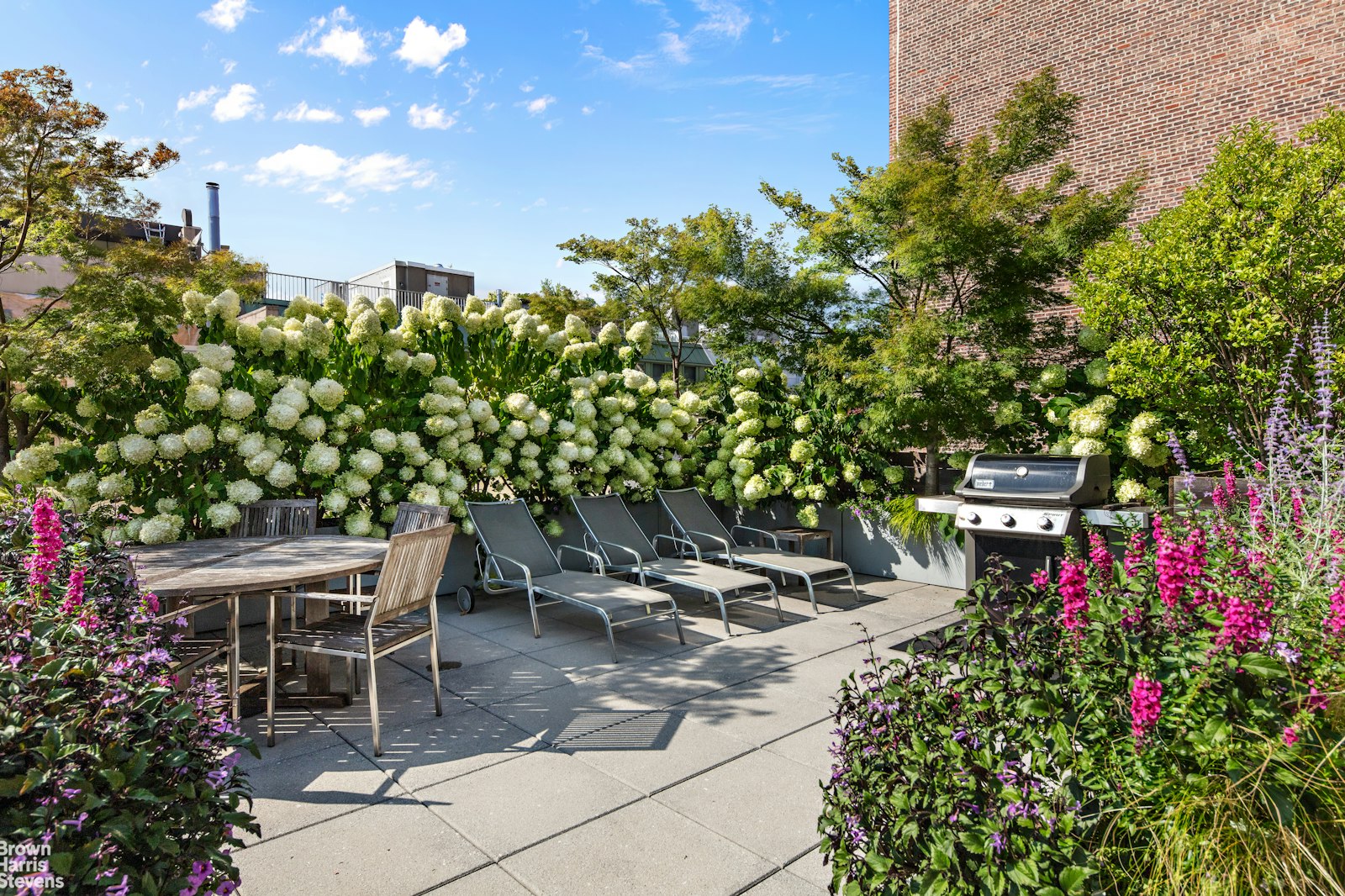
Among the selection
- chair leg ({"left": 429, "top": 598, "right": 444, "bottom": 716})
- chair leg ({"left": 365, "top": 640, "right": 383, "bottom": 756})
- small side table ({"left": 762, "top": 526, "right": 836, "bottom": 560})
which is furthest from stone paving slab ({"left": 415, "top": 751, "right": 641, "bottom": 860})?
small side table ({"left": 762, "top": 526, "right": 836, "bottom": 560})

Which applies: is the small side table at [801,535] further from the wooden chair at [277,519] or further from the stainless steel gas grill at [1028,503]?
the wooden chair at [277,519]

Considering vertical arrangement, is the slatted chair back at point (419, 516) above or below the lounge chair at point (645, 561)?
above

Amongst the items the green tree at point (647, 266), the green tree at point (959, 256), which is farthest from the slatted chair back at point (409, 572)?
the green tree at point (647, 266)

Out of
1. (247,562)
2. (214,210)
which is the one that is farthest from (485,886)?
(214,210)

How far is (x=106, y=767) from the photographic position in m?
1.34

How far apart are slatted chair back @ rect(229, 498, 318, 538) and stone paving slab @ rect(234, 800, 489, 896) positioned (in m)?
2.73

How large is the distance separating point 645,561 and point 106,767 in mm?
5093

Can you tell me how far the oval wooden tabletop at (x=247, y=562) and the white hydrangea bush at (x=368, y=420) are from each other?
17.6 inches

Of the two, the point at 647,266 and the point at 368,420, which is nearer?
the point at 368,420

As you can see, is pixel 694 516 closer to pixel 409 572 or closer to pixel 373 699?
pixel 409 572

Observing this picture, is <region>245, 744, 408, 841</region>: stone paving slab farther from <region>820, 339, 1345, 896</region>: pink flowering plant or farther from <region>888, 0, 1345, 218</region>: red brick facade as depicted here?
<region>888, 0, 1345, 218</region>: red brick facade

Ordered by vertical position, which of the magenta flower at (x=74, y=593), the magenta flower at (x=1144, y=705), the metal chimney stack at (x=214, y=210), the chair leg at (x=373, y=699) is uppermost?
the metal chimney stack at (x=214, y=210)

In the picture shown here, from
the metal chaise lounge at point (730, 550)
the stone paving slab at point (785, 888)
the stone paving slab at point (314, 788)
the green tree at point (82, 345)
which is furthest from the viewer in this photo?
the metal chaise lounge at point (730, 550)

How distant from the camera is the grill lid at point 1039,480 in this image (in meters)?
5.11
